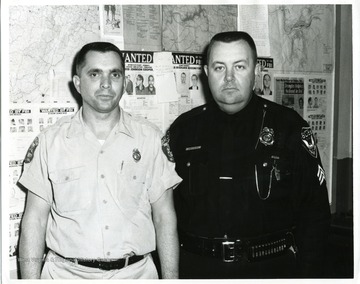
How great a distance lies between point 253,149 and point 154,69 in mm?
340

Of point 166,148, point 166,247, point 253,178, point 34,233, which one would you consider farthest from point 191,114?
point 34,233

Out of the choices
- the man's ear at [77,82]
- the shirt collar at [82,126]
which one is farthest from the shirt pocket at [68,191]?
the man's ear at [77,82]

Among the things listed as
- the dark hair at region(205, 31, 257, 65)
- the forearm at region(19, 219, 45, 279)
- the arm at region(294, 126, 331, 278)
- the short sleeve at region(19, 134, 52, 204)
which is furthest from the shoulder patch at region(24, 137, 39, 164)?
the arm at region(294, 126, 331, 278)

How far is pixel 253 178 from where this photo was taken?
1024 mm

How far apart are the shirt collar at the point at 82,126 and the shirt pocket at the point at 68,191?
10cm

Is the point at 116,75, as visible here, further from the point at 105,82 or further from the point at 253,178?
the point at 253,178

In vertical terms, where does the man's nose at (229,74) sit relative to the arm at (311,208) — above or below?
above

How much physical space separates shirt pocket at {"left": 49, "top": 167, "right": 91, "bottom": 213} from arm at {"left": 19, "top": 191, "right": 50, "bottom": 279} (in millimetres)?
43

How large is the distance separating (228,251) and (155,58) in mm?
543

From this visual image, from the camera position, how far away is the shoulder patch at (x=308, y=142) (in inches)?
41.3

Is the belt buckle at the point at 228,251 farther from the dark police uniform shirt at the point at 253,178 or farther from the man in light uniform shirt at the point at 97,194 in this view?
the man in light uniform shirt at the point at 97,194

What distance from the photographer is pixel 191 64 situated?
3.67 feet

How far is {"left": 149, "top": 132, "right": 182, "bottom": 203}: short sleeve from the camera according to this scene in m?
0.99

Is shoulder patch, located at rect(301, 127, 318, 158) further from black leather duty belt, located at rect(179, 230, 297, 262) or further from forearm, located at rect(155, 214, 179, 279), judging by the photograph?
forearm, located at rect(155, 214, 179, 279)
